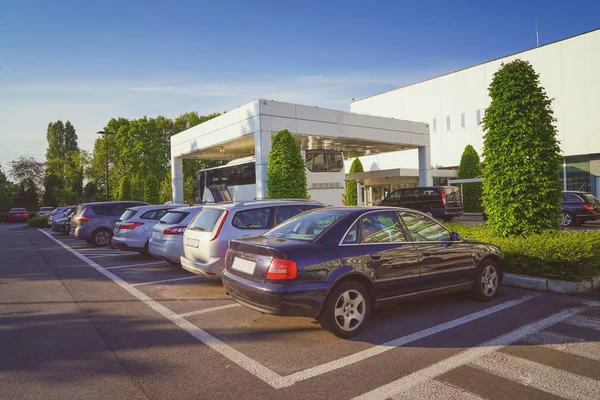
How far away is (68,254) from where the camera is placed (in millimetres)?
13859

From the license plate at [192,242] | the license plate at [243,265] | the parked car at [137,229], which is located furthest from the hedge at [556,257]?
the parked car at [137,229]

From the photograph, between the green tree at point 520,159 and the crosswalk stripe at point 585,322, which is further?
the green tree at point 520,159

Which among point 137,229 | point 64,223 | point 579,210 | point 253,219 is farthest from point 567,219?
point 64,223

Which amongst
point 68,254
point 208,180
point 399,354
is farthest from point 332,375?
point 208,180

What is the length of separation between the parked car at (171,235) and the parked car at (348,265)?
374 cm

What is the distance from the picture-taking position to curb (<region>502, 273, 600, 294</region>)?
268 inches

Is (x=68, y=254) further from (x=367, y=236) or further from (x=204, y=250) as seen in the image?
(x=367, y=236)

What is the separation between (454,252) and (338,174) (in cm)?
1537

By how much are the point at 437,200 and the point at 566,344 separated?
17.5 meters

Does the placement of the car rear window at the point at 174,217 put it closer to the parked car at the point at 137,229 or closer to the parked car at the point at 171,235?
the parked car at the point at 171,235

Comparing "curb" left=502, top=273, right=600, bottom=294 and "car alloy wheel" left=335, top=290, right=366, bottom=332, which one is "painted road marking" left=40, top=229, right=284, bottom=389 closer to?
"car alloy wheel" left=335, top=290, right=366, bottom=332

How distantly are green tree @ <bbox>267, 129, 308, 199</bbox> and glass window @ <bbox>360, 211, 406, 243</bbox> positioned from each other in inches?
519

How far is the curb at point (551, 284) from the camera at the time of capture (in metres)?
6.80

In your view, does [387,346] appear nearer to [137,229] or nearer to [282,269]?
[282,269]
